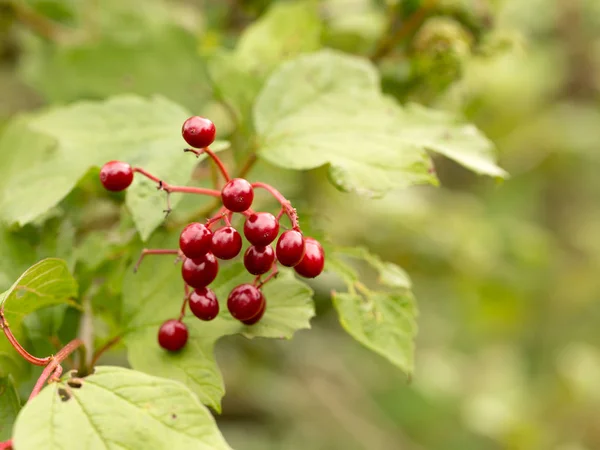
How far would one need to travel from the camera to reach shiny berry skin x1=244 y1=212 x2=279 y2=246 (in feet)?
2.47

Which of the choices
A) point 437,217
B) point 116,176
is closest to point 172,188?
point 116,176

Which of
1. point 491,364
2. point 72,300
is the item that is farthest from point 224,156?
point 491,364

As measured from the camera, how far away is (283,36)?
1356 mm

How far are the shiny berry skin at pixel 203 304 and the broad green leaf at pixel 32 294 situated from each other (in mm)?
172

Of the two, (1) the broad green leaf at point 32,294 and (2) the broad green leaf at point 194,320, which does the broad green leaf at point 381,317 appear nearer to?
(2) the broad green leaf at point 194,320

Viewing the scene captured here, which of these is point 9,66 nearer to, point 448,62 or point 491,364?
point 448,62

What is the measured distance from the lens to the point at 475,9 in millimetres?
1370

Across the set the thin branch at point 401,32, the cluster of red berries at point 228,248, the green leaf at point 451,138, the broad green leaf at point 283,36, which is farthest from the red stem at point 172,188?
the thin branch at point 401,32

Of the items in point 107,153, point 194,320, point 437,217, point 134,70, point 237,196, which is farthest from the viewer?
point 437,217

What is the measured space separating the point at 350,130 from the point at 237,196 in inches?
12.6

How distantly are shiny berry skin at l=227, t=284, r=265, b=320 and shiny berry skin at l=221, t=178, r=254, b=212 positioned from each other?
11 cm

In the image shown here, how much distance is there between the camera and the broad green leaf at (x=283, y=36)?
53.0 inches

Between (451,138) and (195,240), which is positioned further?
(451,138)

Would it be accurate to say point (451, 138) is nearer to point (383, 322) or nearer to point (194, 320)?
point (383, 322)
